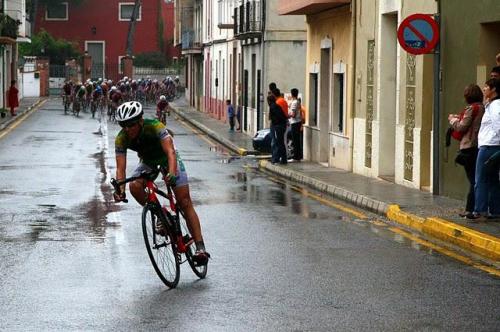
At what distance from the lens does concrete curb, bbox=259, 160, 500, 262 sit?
13166 mm

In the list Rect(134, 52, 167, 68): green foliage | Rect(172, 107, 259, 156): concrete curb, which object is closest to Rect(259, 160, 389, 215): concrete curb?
Rect(172, 107, 259, 156): concrete curb

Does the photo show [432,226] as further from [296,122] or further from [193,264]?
[296,122]

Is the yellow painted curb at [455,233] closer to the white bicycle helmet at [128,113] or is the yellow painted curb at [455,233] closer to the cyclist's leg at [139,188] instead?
the cyclist's leg at [139,188]

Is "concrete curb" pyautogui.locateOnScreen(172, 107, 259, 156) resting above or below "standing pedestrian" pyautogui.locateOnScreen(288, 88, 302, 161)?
below

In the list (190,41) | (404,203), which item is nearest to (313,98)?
(404,203)

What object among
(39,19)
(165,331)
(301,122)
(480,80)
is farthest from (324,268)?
(39,19)

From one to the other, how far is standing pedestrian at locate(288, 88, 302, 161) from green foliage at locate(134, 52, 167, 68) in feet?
238

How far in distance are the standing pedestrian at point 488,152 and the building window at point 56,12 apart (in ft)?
292

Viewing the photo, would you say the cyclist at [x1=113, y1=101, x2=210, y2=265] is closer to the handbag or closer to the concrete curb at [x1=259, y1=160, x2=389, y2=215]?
the handbag

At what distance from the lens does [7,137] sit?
4062 cm

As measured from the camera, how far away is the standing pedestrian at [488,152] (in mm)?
14586

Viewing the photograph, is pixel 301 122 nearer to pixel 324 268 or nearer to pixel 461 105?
pixel 461 105

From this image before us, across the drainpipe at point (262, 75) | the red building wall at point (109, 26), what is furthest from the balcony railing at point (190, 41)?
the drainpipe at point (262, 75)

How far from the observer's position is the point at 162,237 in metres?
10.9
